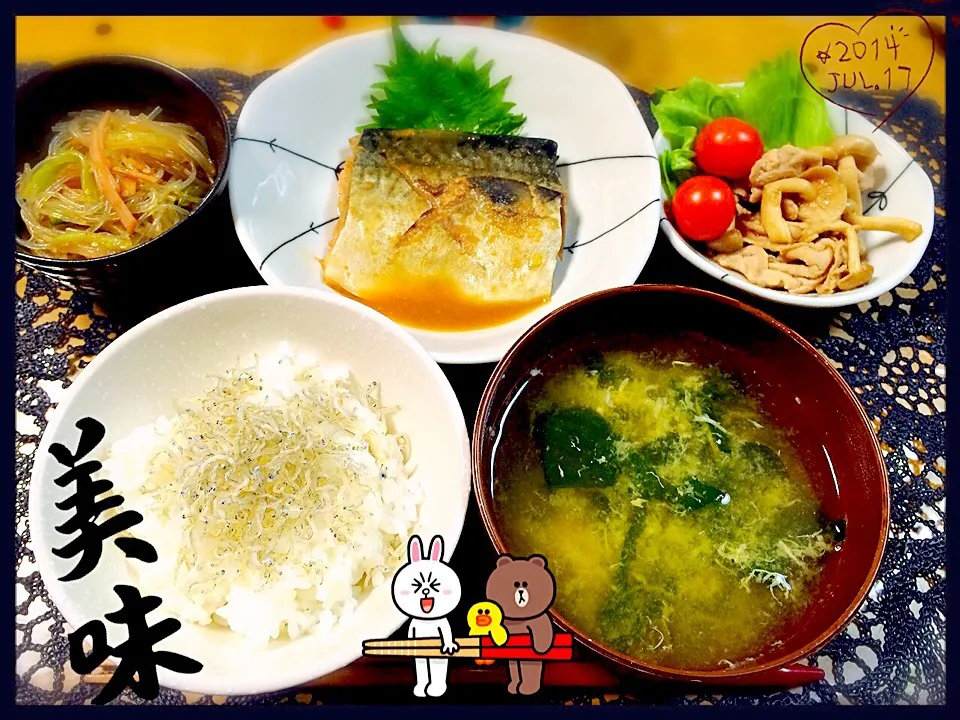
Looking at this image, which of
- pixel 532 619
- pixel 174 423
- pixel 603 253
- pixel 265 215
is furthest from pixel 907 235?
pixel 174 423

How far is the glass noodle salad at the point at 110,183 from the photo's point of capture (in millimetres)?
1810

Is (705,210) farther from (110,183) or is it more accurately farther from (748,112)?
(110,183)

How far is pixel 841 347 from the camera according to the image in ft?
6.79

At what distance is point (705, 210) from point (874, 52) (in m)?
0.62

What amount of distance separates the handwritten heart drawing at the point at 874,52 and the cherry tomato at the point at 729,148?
242mm

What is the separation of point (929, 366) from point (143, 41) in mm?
2513

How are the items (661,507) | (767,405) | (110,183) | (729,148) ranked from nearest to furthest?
(661,507) → (767,405) → (110,183) → (729,148)

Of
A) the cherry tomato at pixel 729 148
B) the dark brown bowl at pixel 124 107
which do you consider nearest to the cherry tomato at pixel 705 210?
the cherry tomato at pixel 729 148

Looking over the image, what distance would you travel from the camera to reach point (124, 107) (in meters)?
1.97

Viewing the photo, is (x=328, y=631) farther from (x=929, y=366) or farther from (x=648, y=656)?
(x=929, y=366)

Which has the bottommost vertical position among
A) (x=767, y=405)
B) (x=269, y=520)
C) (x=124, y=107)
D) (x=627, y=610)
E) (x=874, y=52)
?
(x=627, y=610)

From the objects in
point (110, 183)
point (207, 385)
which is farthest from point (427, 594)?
point (110, 183)

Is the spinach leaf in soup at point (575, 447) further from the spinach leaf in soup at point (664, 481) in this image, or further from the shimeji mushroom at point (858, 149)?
the shimeji mushroom at point (858, 149)

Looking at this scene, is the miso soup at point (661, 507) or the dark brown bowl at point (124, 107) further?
the dark brown bowl at point (124, 107)
